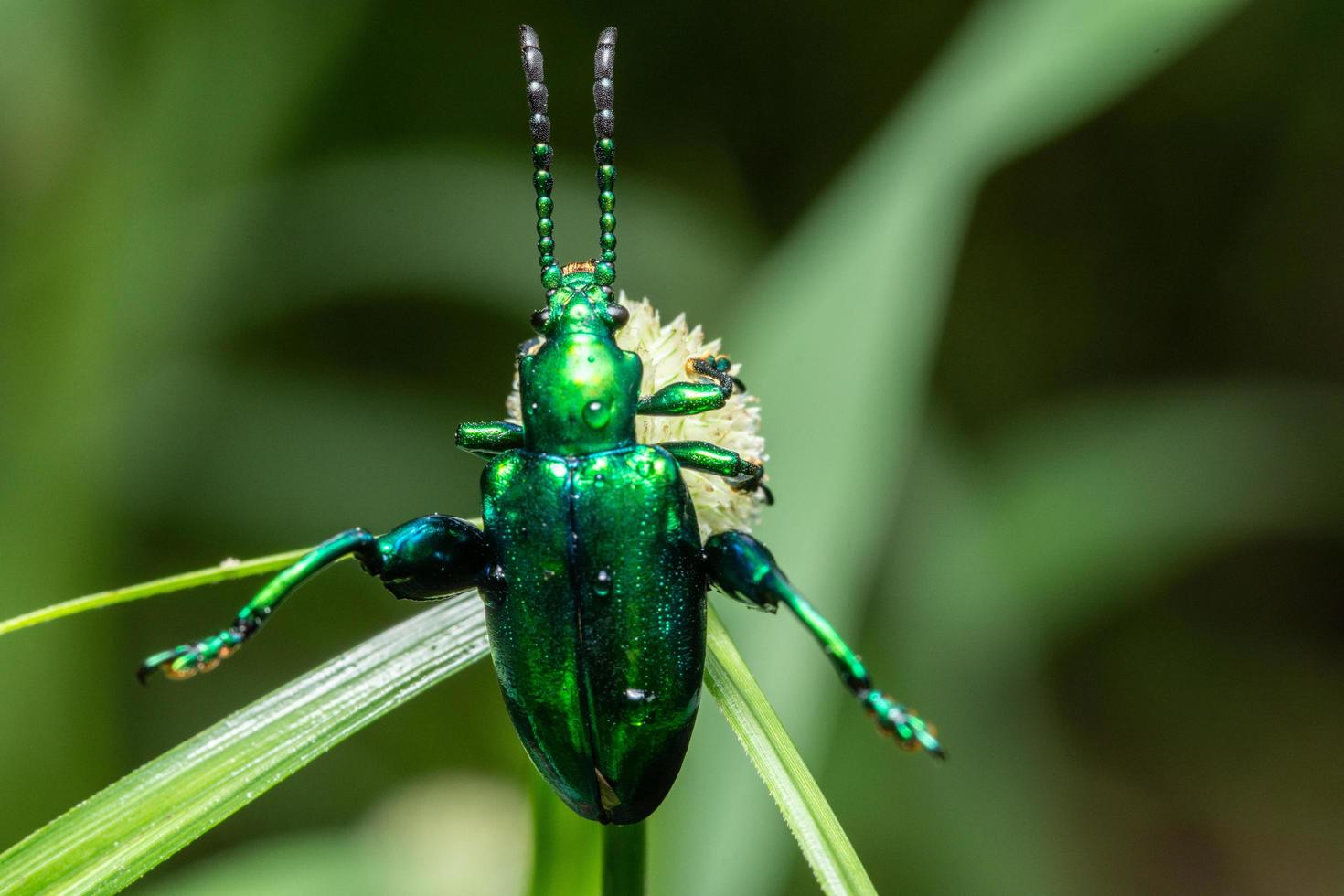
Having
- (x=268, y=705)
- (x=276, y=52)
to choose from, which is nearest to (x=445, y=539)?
(x=268, y=705)

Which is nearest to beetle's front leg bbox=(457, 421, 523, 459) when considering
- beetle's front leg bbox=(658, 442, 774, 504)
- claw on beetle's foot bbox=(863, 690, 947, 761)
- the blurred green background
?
beetle's front leg bbox=(658, 442, 774, 504)

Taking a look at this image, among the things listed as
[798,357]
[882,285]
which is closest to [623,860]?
[798,357]

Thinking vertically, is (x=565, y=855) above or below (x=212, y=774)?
below

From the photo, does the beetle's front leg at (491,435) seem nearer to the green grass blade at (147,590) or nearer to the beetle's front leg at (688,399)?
the beetle's front leg at (688,399)

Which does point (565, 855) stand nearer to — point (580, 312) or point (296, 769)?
point (296, 769)

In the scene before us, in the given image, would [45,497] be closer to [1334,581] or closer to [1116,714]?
[1116,714]

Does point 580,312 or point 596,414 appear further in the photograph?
point 580,312

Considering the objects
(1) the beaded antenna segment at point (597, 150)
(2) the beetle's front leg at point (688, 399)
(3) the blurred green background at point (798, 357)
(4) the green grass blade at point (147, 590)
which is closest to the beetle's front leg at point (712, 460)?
(2) the beetle's front leg at point (688, 399)
